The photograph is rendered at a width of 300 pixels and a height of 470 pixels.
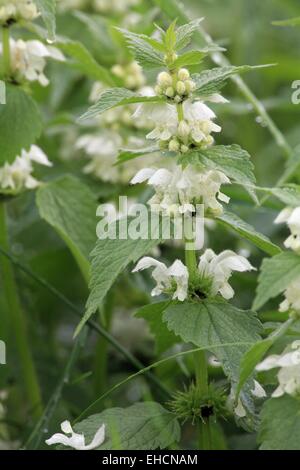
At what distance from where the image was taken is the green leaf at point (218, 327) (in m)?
1.08

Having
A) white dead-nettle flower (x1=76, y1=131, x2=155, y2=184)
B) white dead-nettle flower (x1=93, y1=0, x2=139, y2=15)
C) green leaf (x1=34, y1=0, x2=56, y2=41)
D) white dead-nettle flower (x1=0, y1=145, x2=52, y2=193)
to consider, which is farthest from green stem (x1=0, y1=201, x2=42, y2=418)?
white dead-nettle flower (x1=93, y1=0, x2=139, y2=15)

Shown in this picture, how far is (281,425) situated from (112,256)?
0.28 m

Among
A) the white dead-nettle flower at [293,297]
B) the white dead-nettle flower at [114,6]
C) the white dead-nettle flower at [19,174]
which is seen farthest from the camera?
the white dead-nettle flower at [114,6]

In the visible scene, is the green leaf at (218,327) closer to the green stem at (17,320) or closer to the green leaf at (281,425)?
the green leaf at (281,425)

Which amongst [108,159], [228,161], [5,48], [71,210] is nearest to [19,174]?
[71,210]

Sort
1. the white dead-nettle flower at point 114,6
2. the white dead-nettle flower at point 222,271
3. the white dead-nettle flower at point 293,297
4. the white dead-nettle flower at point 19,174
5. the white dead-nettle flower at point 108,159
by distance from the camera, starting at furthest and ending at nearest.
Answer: the white dead-nettle flower at point 114,6
the white dead-nettle flower at point 108,159
the white dead-nettle flower at point 19,174
the white dead-nettle flower at point 222,271
the white dead-nettle flower at point 293,297

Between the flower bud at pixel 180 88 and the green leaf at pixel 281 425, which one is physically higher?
the flower bud at pixel 180 88

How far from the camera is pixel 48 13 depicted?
4.01 ft

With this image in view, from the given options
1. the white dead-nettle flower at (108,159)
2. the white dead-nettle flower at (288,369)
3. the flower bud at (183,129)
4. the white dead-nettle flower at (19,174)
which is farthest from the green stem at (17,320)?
the white dead-nettle flower at (288,369)

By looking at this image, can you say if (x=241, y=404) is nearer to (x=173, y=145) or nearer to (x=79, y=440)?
(x=79, y=440)

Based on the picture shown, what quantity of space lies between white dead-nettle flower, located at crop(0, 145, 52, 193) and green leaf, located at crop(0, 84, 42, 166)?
8 centimetres

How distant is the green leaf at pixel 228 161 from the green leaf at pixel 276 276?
0.11m

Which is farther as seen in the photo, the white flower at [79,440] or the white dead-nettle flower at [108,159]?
the white dead-nettle flower at [108,159]
